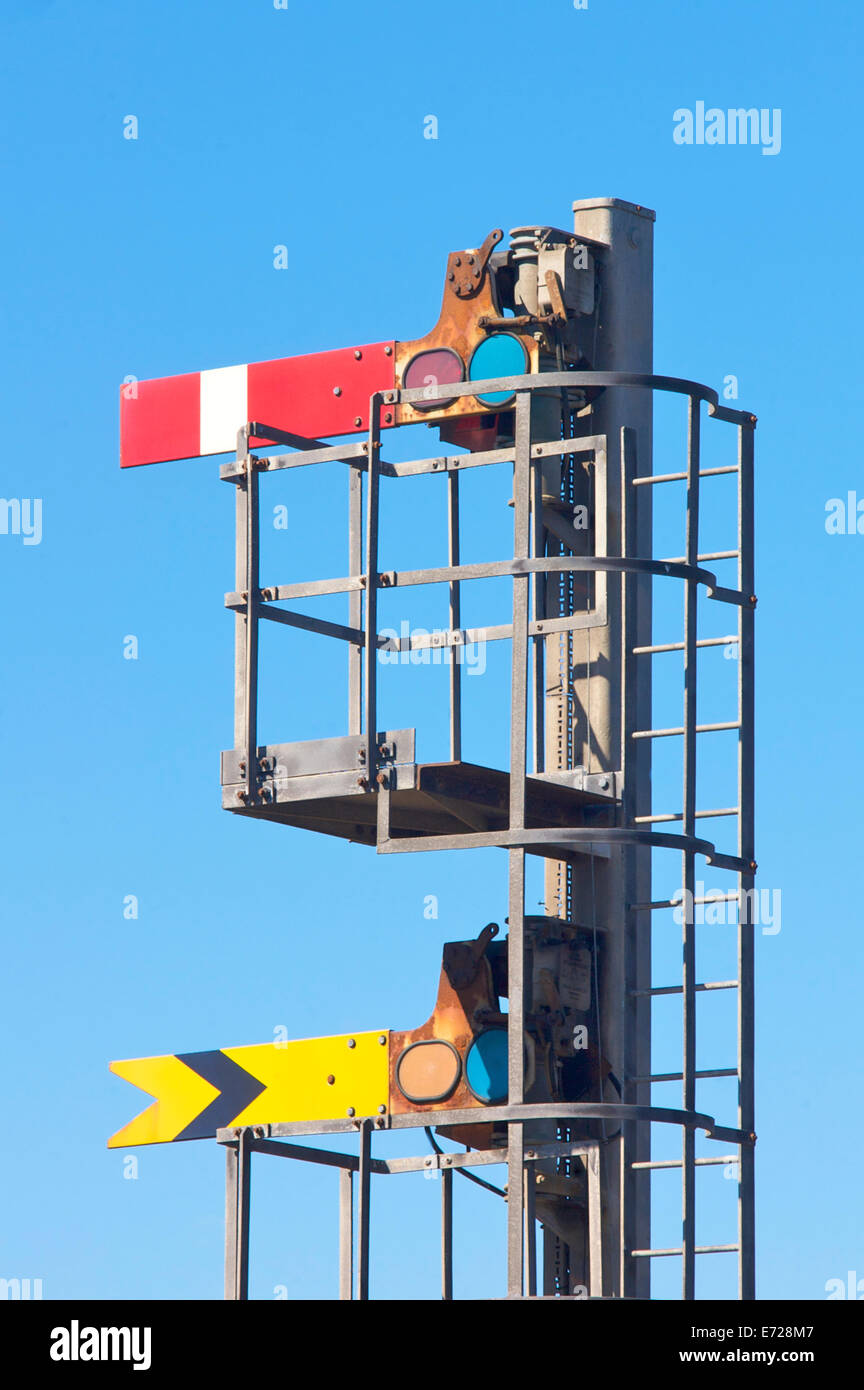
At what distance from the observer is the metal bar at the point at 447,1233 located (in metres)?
14.0

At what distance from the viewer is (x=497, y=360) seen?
14.2m

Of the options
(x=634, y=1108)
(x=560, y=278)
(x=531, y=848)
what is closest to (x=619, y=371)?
(x=560, y=278)

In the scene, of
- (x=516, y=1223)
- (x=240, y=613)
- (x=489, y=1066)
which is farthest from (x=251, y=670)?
(x=516, y=1223)

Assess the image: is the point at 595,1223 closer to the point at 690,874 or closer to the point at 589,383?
the point at 690,874

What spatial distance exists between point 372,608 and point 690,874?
1979 mm

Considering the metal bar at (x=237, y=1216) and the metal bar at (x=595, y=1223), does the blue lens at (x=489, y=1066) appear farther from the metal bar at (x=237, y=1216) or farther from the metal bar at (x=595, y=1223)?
the metal bar at (x=237, y=1216)

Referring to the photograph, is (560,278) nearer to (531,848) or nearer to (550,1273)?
(531,848)

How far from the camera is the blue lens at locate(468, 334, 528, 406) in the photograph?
1412cm

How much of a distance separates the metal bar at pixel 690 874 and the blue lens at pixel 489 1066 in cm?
92

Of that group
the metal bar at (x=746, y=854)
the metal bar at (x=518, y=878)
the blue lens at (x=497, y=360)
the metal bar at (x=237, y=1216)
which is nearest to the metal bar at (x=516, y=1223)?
the metal bar at (x=518, y=878)

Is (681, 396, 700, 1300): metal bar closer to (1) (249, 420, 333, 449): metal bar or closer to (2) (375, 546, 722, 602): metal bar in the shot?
(2) (375, 546, 722, 602): metal bar

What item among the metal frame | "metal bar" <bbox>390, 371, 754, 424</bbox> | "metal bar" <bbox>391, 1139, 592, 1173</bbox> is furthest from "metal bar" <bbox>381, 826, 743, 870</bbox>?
"metal bar" <bbox>390, 371, 754, 424</bbox>

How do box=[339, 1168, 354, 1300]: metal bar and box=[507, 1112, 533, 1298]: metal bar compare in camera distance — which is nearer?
box=[507, 1112, 533, 1298]: metal bar

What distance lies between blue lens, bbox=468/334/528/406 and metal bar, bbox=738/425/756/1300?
1.21 meters
